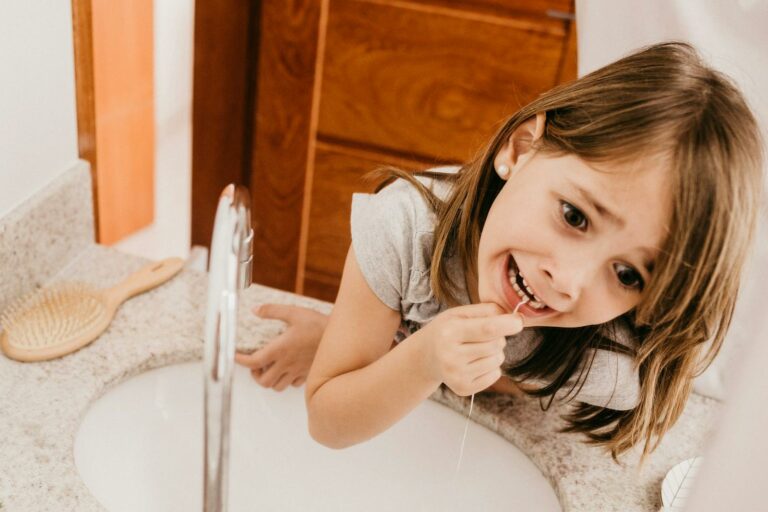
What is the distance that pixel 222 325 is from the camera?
0.41 metres

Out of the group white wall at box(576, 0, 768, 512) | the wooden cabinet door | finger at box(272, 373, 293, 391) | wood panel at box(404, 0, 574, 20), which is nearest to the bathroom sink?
finger at box(272, 373, 293, 391)

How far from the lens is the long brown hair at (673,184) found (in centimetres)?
53

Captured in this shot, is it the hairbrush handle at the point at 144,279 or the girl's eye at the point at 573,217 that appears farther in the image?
the hairbrush handle at the point at 144,279

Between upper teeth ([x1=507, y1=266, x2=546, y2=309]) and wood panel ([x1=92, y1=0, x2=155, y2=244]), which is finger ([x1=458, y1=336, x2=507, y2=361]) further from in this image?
wood panel ([x1=92, y1=0, x2=155, y2=244])

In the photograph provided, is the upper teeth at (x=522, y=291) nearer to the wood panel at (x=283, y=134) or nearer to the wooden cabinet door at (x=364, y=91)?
the wooden cabinet door at (x=364, y=91)

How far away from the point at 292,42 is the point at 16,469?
85 centimetres

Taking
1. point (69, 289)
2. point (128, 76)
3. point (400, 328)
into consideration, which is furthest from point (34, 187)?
point (400, 328)

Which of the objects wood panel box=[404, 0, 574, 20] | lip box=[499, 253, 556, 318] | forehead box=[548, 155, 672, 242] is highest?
forehead box=[548, 155, 672, 242]

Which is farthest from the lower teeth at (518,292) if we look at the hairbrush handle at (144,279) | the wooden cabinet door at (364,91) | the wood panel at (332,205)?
the wood panel at (332,205)

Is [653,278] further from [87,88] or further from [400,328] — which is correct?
[87,88]

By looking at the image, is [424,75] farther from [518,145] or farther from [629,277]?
[629,277]

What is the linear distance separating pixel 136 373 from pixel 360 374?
0.21m

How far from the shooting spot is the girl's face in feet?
1.73

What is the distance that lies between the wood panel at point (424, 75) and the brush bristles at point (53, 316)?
0.65 metres
